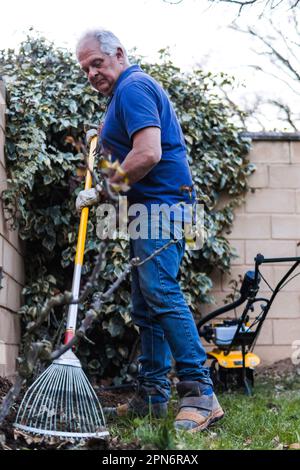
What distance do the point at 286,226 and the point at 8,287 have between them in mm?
2425

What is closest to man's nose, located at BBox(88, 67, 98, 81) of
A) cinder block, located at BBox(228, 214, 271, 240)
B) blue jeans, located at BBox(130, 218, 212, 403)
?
blue jeans, located at BBox(130, 218, 212, 403)

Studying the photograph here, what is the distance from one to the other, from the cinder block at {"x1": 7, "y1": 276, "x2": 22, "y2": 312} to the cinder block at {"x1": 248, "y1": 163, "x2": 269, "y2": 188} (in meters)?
2.12

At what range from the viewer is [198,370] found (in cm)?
274

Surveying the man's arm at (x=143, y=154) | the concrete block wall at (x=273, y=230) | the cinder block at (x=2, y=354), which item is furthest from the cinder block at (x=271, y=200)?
the man's arm at (x=143, y=154)

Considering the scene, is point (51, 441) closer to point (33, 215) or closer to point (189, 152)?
point (33, 215)

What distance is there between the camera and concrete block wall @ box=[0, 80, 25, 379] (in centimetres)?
368

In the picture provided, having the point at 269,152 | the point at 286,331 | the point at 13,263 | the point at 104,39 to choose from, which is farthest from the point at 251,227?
the point at 104,39

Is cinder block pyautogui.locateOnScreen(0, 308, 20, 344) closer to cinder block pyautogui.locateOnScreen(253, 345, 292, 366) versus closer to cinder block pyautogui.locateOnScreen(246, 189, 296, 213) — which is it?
cinder block pyautogui.locateOnScreen(253, 345, 292, 366)

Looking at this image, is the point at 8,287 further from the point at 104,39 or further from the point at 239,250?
the point at 239,250

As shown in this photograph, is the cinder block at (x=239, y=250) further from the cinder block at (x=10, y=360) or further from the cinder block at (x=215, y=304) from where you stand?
the cinder block at (x=10, y=360)

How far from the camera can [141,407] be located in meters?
2.99

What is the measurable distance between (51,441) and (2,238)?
1690mm

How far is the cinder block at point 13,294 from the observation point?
390 cm
